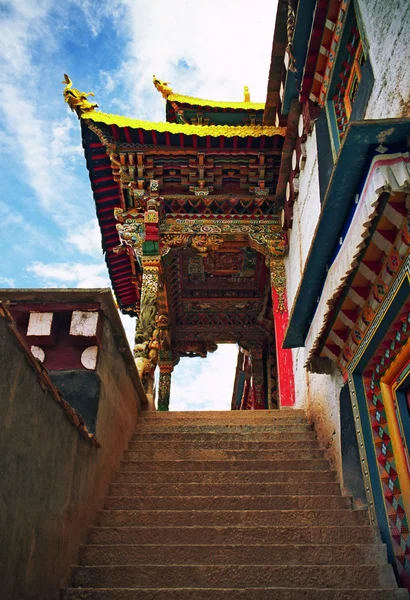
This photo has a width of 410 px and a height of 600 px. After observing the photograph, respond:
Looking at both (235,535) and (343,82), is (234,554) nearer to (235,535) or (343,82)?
(235,535)

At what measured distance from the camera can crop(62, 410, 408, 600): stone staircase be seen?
3020 mm

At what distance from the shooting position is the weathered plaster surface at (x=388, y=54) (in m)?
3.07

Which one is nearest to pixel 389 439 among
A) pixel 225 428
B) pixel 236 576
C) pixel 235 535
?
pixel 235 535

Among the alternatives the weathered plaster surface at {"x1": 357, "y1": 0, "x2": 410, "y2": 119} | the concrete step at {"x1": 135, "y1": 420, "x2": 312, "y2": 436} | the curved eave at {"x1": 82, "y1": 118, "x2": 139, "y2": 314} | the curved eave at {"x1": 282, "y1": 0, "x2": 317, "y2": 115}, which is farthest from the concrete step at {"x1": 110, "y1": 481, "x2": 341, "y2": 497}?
the curved eave at {"x1": 82, "y1": 118, "x2": 139, "y2": 314}

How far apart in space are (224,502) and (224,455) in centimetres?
85

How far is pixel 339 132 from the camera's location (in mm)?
5367

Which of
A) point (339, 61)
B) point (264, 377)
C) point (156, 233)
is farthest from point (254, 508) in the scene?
point (264, 377)

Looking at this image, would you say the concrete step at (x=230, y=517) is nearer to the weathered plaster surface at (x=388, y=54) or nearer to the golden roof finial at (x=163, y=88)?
the weathered plaster surface at (x=388, y=54)

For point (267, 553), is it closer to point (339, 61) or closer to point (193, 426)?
point (193, 426)

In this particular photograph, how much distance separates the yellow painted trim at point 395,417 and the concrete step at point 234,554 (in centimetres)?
41

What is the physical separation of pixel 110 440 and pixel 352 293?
217 cm

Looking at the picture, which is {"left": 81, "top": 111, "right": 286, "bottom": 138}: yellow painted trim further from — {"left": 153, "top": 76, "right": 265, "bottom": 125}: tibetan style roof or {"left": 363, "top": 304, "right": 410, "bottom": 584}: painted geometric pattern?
{"left": 363, "top": 304, "right": 410, "bottom": 584}: painted geometric pattern

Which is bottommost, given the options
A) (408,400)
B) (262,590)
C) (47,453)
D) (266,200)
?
(262,590)

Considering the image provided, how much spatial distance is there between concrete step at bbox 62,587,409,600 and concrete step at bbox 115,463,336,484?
4.35 feet
